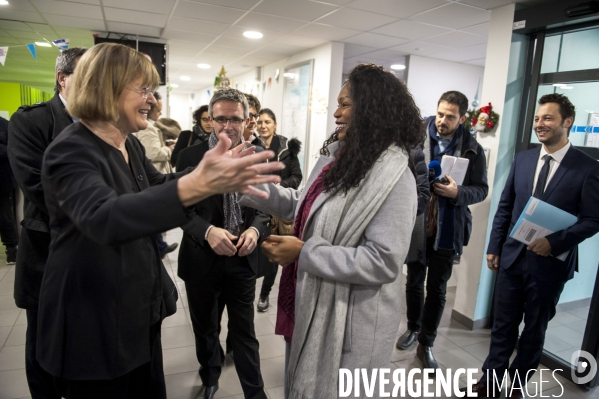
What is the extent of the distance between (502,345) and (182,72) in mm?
9708

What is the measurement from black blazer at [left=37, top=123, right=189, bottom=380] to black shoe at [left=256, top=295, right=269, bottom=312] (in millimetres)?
2276

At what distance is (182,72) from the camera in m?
10.0

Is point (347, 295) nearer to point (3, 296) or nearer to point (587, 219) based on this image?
point (587, 219)

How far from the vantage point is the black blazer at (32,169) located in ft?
5.35

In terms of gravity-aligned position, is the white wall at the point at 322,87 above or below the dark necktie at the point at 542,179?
above

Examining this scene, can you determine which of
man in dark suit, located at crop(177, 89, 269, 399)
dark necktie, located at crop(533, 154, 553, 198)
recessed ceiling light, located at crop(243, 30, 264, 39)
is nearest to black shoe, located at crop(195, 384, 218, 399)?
man in dark suit, located at crop(177, 89, 269, 399)

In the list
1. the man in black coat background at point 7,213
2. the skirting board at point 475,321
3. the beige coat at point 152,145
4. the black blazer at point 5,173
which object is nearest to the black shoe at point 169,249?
the beige coat at point 152,145

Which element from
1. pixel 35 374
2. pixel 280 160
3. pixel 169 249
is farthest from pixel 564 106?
pixel 169 249

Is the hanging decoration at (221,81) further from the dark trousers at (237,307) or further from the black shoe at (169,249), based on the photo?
the dark trousers at (237,307)

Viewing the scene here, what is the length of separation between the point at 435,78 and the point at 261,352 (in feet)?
17.4

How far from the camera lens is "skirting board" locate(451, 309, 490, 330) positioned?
3320mm

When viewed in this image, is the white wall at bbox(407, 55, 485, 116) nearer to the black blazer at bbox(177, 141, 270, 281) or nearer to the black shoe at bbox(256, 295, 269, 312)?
the black shoe at bbox(256, 295, 269, 312)

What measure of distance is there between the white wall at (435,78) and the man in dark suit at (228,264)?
15.4 feet

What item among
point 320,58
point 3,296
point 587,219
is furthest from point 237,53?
point 587,219
